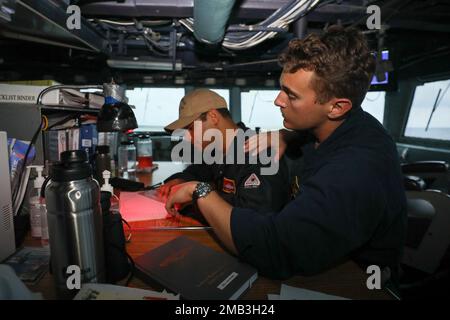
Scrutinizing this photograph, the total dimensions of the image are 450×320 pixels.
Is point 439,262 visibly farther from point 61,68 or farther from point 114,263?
point 61,68

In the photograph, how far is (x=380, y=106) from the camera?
4.74m

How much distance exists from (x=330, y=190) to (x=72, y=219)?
0.64 m

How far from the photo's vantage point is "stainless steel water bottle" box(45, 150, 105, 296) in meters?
0.61

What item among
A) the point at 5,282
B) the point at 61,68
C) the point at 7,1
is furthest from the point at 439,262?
the point at 61,68

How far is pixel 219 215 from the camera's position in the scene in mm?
840

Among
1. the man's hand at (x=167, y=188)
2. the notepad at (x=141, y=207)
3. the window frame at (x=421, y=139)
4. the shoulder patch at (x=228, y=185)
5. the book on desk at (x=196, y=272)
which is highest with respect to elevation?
the window frame at (x=421, y=139)

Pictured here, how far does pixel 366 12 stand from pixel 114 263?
2061mm

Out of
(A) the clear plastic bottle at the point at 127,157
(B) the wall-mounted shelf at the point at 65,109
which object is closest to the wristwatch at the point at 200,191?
(B) the wall-mounted shelf at the point at 65,109

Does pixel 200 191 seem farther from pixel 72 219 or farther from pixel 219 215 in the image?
pixel 72 219

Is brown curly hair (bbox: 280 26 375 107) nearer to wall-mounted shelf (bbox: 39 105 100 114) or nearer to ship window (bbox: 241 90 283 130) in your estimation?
wall-mounted shelf (bbox: 39 105 100 114)

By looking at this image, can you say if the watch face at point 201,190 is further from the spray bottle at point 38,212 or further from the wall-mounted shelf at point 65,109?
the wall-mounted shelf at point 65,109

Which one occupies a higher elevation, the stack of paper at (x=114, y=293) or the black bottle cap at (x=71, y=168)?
the black bottle cap at (x=71, y=168)

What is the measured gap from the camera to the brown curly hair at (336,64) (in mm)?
929

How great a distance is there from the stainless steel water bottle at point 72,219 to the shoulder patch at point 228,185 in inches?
32.5
